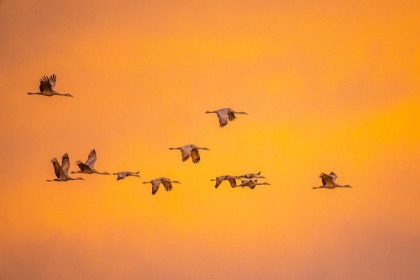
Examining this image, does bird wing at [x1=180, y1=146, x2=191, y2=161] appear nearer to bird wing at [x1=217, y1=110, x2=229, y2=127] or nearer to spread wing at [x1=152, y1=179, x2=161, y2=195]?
bird wing at [x1=217, y1=110, x2=229, y2=127]

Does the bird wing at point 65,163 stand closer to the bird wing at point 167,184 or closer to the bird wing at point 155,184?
the bird wing at point 155,184

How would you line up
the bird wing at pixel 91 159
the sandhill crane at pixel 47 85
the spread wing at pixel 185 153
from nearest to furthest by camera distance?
the sandhill crane at pixel 47 85
the spread wing at pixel 185 153
the bird wing at pixel 91 159

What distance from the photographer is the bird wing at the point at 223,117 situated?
21611 millimetres

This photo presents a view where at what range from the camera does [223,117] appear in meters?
21.6

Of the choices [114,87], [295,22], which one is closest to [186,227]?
[114,87]

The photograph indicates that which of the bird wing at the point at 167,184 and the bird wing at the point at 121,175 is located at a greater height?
the bird wing at the point at 121,175

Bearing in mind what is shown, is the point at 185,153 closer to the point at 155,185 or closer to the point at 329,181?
the point at 155,185

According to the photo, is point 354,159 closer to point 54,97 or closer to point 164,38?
point 164,38

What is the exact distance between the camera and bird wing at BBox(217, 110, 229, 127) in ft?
70.9

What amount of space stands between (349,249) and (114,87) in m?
5.66

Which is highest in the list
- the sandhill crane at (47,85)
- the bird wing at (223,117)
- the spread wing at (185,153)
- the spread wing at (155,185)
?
the sandhill crane at (47,85)

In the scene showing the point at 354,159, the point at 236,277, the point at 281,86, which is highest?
the point at 281,86

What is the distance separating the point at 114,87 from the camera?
23.5m

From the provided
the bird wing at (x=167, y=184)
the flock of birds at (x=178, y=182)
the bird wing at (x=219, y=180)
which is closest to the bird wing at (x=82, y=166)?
the flock of birds at (x=178, y=182)
